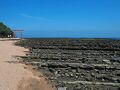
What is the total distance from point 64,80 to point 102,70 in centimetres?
310

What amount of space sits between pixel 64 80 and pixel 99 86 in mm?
2065

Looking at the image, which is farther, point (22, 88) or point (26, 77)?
point (26, 77)

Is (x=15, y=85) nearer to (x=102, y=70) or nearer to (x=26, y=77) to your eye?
(x=26, y=77)

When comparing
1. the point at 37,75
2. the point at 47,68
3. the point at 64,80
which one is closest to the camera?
the point at 64,80

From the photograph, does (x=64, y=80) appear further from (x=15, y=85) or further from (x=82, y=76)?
(x=15, y=85)

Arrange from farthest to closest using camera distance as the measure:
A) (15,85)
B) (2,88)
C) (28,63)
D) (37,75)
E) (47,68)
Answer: (28,63) < (47,68) < (37,75) < (15,85) < (2,88)

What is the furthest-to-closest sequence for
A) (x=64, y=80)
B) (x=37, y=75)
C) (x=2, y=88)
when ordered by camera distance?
(x=37, y=75) < (x=64, y=80) < (x=2, y=88)

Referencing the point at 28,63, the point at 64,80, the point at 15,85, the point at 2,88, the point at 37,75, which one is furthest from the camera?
the point at 28,63

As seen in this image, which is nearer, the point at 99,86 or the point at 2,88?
the point at 2,88

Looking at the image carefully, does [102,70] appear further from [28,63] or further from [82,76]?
[28,63]

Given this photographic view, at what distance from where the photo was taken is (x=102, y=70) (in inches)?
556

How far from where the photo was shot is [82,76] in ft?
42.3

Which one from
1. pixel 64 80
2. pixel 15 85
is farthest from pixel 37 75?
pixel 15 85

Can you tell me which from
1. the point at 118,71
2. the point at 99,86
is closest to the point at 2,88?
the point at 99,86
